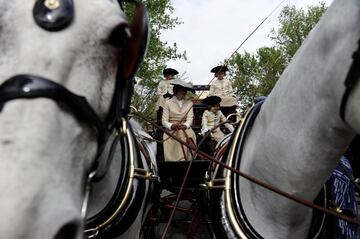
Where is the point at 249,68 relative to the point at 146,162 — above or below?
above

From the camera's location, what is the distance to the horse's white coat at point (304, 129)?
2.43m

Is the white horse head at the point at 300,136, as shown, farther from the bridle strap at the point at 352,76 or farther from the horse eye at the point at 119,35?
the horse eye at the point at 119,35

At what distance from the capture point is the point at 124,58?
2193 mm

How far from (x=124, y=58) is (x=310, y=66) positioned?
3.13 ft

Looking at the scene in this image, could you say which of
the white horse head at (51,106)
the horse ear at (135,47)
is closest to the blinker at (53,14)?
the white horse head at (51,106)

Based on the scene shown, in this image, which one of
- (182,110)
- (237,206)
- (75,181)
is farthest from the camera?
(182,110)

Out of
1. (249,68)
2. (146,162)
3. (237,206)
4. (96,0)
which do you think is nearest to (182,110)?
(146,162)

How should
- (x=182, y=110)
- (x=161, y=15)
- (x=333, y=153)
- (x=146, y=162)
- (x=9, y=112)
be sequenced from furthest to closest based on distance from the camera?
(x=161, y=15) < (x=182, y=110) < (x=146, y=162) < (x=333, y=153) < (x=9, y=112)

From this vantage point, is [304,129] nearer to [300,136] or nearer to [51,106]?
[300,136]

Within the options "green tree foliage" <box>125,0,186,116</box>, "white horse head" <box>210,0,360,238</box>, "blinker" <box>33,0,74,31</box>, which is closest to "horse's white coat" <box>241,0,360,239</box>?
"white horse head" <box>210,0,360,238</box>

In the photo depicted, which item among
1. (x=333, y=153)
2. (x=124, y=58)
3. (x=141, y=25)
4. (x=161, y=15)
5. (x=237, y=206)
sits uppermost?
(x=161, y=15)

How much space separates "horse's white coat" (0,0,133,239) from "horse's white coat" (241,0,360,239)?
3.29 ft

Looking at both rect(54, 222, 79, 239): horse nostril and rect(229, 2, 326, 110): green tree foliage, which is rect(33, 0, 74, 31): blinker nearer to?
rect(54, 222, 79, 239): horse nostril

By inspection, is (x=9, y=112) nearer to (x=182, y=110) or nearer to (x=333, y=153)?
(x=333, y=153)
